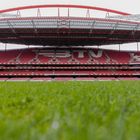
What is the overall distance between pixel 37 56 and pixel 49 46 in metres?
3.92

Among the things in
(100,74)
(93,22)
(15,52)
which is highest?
(93,22)

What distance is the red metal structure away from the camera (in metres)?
38.4

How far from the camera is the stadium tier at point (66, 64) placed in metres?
43.6

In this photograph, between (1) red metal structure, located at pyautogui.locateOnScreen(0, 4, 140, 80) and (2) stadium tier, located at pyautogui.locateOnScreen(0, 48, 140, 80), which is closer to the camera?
(1) red metal structure, located at pyautogui.locateOnScreen(0, 4, 140, 80)

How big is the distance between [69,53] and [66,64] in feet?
7.59

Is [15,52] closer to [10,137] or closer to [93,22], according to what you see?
[93,22]

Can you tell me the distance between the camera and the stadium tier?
43.6 metres

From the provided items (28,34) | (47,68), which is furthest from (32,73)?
(28,34)

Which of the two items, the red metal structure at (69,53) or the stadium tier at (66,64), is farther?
the stadium tier at (66,64)

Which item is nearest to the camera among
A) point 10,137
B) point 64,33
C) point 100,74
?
point 10,137

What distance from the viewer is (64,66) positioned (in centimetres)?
4516

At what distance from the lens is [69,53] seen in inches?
1791

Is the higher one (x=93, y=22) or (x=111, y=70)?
(x=93, y=22)

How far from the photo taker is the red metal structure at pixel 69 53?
3838 centimetres
